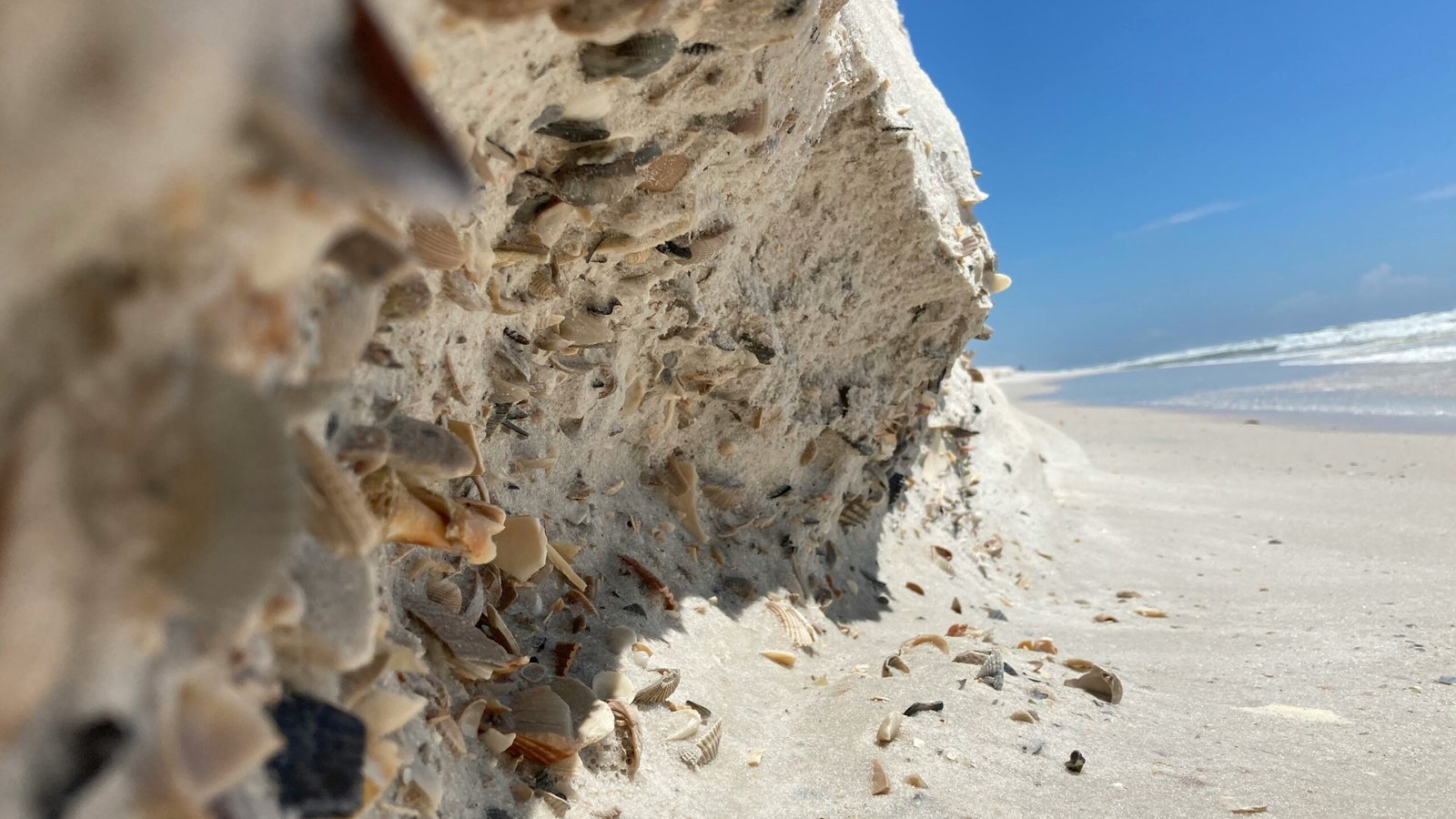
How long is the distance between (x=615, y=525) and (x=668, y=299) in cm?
67

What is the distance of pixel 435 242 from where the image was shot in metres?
1.33

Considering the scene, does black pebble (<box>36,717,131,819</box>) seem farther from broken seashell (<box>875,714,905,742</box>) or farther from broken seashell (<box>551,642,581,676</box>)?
broken seashell (<box>875,714,905,742</box>)

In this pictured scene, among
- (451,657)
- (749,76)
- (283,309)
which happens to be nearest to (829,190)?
(749,76)

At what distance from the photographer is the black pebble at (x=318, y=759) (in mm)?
846

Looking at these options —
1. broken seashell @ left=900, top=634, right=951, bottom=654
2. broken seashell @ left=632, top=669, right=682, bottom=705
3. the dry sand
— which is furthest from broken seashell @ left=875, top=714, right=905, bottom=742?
broken seashell @ left=900, top=634, right=951, bottom=654

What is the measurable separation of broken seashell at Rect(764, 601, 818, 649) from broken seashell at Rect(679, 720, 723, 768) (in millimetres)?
735

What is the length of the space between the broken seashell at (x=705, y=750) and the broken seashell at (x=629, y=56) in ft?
4.59

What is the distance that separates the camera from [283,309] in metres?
0.79

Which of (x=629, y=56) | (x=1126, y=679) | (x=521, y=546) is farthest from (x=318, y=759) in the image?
(x=1126, y=679)

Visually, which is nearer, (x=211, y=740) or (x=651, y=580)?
(x=211, y=740)

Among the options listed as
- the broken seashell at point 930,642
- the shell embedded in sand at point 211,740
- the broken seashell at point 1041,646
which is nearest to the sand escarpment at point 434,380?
the shell embedded in sand at point 211,740

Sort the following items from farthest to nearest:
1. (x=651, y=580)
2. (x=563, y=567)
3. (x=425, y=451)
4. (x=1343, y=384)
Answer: (x=1343, y=384) < (x=651, y=580) < (x=563, y=567) < (x=425, y=451)

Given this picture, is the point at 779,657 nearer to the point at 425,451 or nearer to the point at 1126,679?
the point at 1126,679

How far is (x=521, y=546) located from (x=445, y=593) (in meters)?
0.22
